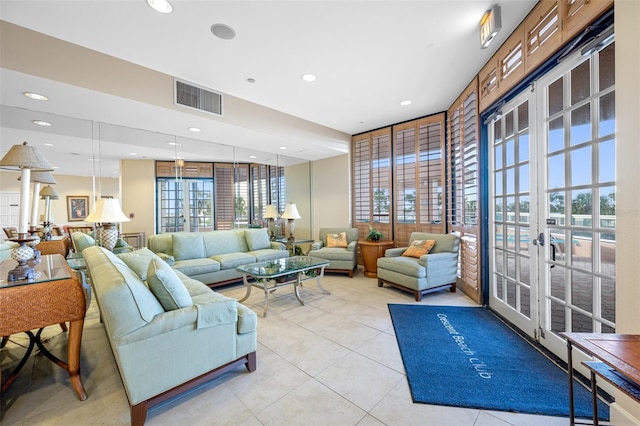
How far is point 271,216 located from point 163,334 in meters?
4.35

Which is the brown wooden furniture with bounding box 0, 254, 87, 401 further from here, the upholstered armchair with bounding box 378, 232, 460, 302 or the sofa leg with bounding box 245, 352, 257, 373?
the upholstered armchair with bounding box 378, 232, 460, 302

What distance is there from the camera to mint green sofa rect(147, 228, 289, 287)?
401 cm

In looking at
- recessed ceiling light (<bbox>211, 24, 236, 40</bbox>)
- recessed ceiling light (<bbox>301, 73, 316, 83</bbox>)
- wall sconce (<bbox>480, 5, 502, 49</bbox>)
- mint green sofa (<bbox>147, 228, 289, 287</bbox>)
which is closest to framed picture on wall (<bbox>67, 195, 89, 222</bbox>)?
mint green sofa (<bbox>147, 228, 289, 287</bbox>)

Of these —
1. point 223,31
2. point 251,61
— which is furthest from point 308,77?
point 223,31

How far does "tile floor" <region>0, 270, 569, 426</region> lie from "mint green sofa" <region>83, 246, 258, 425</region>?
176 millimetres

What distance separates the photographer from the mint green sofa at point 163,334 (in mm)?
1508

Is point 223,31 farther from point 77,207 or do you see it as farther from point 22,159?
point 77,207

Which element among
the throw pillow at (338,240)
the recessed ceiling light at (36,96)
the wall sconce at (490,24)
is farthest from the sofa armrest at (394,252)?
the recessed ceiling light at (36,96)

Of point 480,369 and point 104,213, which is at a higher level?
point 104,213

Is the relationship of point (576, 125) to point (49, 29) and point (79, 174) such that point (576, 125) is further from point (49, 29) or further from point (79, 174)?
point (79, 174)

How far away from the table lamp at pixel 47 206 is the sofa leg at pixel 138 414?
3.79 meters

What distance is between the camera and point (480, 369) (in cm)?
206

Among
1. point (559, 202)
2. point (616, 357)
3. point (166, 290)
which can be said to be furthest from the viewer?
point (559, 202)

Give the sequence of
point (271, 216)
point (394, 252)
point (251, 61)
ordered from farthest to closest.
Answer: point (271, 216)
point (394, 252)
point (251, 61)
